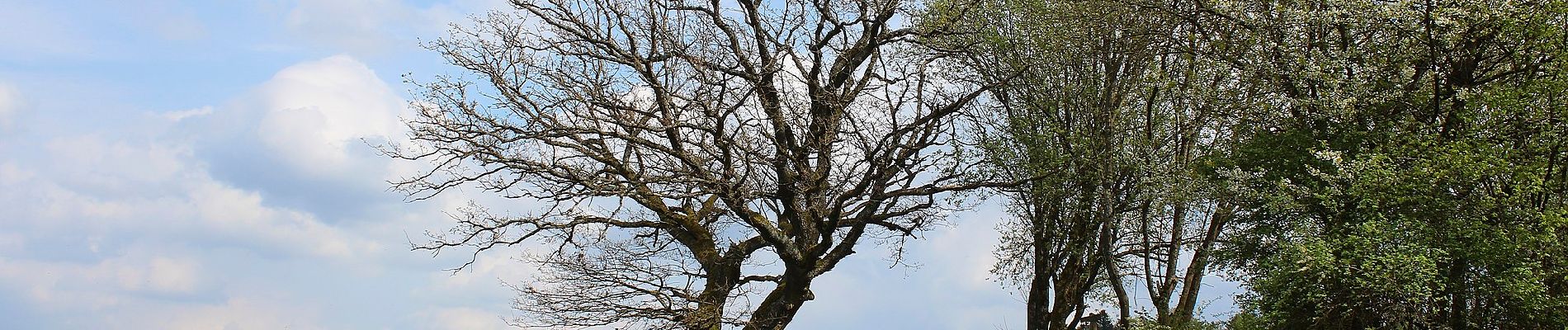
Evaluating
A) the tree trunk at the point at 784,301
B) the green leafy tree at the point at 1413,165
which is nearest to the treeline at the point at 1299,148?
the green leafy tree at the point at 1413,165

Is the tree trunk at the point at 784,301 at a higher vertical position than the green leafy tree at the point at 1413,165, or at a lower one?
higher

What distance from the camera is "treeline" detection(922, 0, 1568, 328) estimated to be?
11.8 meters

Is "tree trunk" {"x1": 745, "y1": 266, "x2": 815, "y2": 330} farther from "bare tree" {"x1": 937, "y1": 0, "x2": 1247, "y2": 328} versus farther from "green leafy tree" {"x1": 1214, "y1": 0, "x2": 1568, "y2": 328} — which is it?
"green leafy tree" {"x1": 1214, "y1": 0, "x2": 1568, "y2": 328}

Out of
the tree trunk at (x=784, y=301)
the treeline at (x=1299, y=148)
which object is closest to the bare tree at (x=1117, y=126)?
the treeline at (x=1299, y=148)

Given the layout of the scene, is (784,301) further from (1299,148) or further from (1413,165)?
(1413,165)

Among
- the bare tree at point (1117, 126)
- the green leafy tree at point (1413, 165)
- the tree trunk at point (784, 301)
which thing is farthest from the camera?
the tree trunk at point (784, 301)

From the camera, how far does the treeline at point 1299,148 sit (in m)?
11.8

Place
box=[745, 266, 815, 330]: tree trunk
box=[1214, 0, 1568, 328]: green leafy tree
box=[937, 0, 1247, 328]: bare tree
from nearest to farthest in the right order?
box=[1214, 0, 1568, 328]: green leafy tree
box=[937, 0, 1247, 328]: bare tree
box=[745, 266, 815, 330]: tree trunk

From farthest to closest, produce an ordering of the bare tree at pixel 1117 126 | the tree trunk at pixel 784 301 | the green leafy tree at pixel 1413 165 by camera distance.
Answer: the tree trunk at pixel 784 301 < the bare tree at pixel 1117 126 < the green leafy tree at pixel 1413 165

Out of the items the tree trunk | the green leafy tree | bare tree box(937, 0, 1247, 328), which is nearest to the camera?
the green leafy tree

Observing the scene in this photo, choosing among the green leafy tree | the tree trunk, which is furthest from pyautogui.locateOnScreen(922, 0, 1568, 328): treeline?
the tree trunk

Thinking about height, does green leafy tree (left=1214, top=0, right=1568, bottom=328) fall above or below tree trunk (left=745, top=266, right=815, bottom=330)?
below

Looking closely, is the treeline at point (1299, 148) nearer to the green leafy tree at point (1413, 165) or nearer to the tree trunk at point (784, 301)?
the green leafy tree at point (1413, 165)

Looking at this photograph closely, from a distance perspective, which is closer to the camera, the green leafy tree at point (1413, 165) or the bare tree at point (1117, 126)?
the green leafy tree at point (1413, 165)
